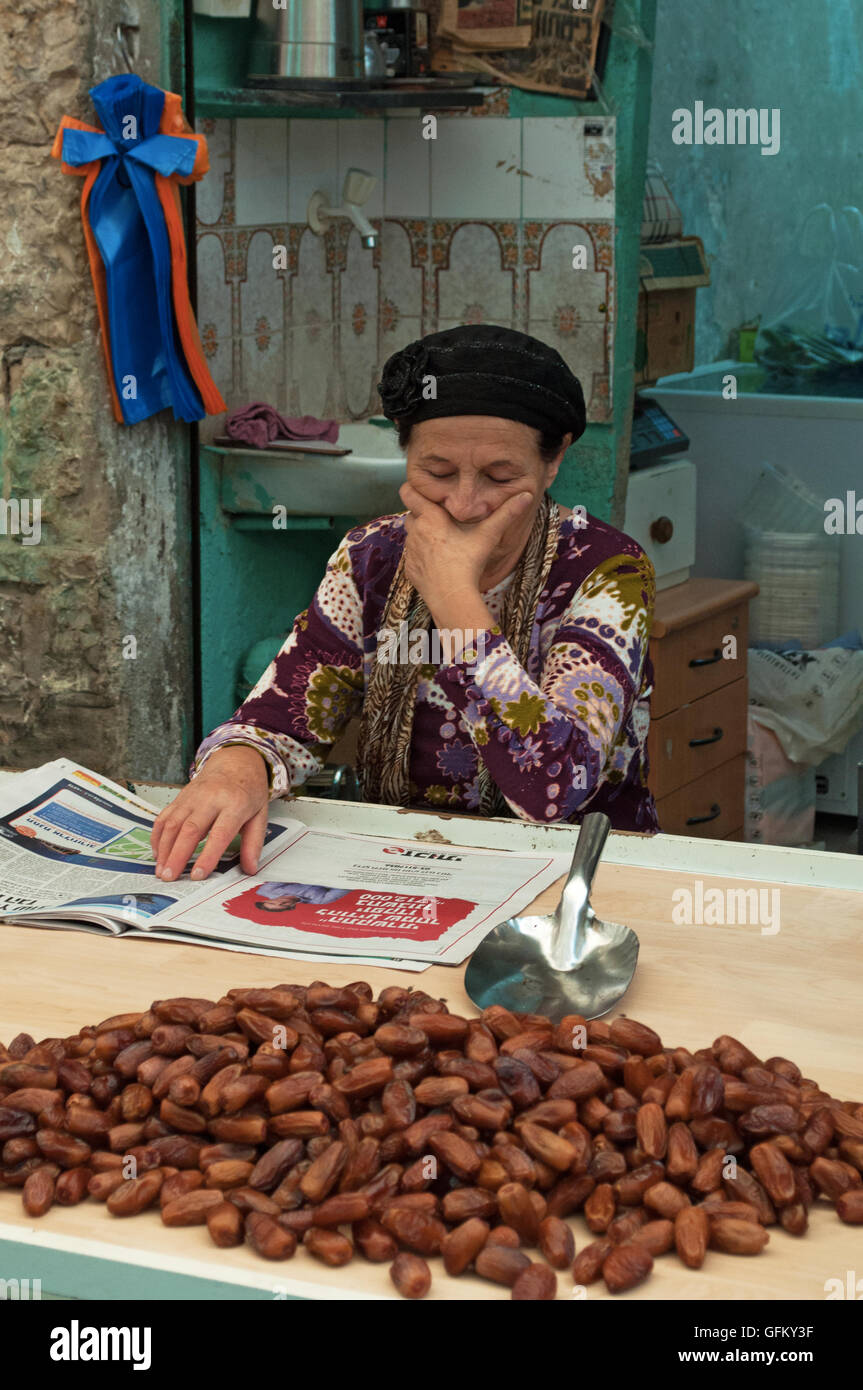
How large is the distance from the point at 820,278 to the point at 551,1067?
15.0 feet

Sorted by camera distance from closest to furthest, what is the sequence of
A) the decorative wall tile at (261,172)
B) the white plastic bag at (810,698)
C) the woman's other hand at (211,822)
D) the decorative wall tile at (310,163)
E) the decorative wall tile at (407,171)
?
the woman's other hand at (211,822) < the decorative wall tile at (261,172) < the decorative wall tile at (310,163) < the decorative wall tile at (407,171) < the white plastic bag at (810,698)

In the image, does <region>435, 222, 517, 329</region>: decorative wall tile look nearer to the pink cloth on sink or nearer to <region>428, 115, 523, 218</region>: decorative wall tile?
<region>428, 115, 523, 218</region>: decorative wall tile

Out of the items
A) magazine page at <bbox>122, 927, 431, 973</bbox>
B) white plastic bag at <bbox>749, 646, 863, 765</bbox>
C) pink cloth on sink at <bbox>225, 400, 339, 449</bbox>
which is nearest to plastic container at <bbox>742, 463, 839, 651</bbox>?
white plastic bag at <bbox>749, 646, 863, 765</bbox>

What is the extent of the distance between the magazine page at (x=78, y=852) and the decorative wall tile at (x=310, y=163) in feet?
7.60

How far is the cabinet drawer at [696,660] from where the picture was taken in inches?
154

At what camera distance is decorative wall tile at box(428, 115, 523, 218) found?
386cm

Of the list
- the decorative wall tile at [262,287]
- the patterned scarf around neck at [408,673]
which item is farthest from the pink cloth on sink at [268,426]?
the patterned scarf around neck at [408,673]

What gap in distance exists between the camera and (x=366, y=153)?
161 inches

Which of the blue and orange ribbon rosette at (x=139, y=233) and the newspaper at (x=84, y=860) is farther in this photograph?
the blue and orange ribbon rosette at (x=139, y=233)

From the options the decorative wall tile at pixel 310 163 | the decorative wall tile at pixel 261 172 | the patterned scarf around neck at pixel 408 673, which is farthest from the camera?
the decorative wall tile at pixel 310 163

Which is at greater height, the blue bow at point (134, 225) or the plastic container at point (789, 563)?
the blue bow at point (134, 225)

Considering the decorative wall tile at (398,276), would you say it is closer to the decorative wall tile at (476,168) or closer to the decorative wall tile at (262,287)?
the decorative wall tile at (476,168)

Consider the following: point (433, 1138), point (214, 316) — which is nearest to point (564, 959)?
point (433, 1138)

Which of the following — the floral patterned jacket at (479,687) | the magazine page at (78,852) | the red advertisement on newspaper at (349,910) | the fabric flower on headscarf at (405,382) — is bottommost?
the red advertisement on newspaper at (349,910)
